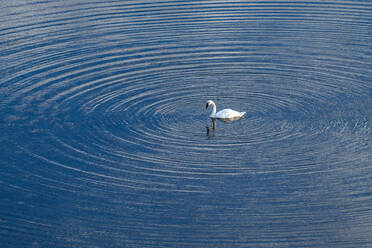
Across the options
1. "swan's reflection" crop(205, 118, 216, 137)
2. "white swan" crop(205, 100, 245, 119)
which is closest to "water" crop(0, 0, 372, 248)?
"swan's reflection" crop(205, 118, 216, 137)

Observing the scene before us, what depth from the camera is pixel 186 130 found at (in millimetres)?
24688

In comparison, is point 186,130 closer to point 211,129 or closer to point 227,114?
point 211,129

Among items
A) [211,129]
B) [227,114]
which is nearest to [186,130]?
[211,129]

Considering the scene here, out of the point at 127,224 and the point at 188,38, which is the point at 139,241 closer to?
the point at 127,224

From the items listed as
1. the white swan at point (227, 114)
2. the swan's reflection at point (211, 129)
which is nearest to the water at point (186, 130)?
the swan's reflection at point (211, 129)

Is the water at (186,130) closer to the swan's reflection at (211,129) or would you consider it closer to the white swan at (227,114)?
the swan's reflection at (211,129)

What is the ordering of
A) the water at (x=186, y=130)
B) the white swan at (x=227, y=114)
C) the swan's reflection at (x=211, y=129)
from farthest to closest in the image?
1. the white swan at (x=227, y=114)
2. the swan's reflection at (x=211, y=129)
3. the water at (x=186, y=130)

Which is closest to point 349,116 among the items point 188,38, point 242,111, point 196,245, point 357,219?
point 242,111

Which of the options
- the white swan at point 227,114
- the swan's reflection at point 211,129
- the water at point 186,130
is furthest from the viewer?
the white swan at point 227,114

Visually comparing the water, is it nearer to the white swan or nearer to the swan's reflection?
the swan's reflection

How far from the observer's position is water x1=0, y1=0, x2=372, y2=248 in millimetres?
19312

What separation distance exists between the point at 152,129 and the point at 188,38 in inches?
450

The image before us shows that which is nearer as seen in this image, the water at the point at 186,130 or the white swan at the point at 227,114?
the water at the point at 186,130

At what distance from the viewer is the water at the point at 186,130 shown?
1931 centimetres
